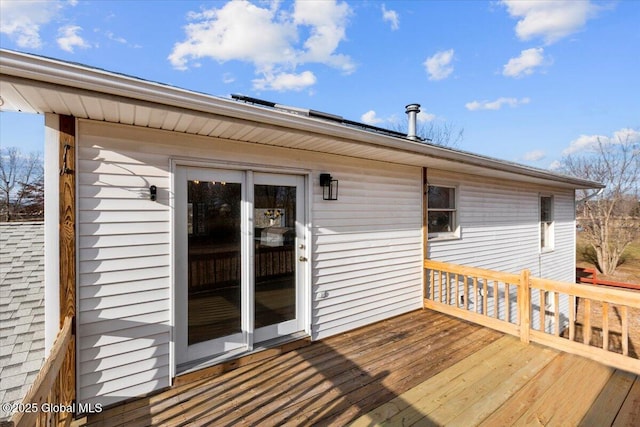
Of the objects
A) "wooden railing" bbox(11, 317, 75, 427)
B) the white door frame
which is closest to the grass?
the white door frame

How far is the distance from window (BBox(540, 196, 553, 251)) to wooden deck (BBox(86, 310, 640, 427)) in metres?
5.66

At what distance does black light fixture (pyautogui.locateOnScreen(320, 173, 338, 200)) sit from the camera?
3.58 m

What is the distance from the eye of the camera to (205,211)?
285cm

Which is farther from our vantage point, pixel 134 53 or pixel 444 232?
pixel 134 53

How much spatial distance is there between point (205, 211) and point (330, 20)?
22.5ft

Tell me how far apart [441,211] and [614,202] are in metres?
13.8

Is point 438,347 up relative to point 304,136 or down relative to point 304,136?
down

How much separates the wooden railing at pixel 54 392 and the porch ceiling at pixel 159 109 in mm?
1530

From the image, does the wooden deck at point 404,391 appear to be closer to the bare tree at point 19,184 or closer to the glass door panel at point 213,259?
the glass door panel at point 213,259

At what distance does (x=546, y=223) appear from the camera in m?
7.87

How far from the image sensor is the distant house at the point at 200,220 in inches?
85.6

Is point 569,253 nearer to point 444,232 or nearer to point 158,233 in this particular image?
point 444,232

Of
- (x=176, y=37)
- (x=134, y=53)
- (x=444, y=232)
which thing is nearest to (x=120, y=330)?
(x=444, y=232)

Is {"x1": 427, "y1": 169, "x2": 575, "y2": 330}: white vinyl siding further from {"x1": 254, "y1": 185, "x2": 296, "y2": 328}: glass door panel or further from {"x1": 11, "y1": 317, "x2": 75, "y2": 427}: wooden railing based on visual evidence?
{"x1": 11, "y1": 317, "x2": 75, "y2": 427}: wooden railing
